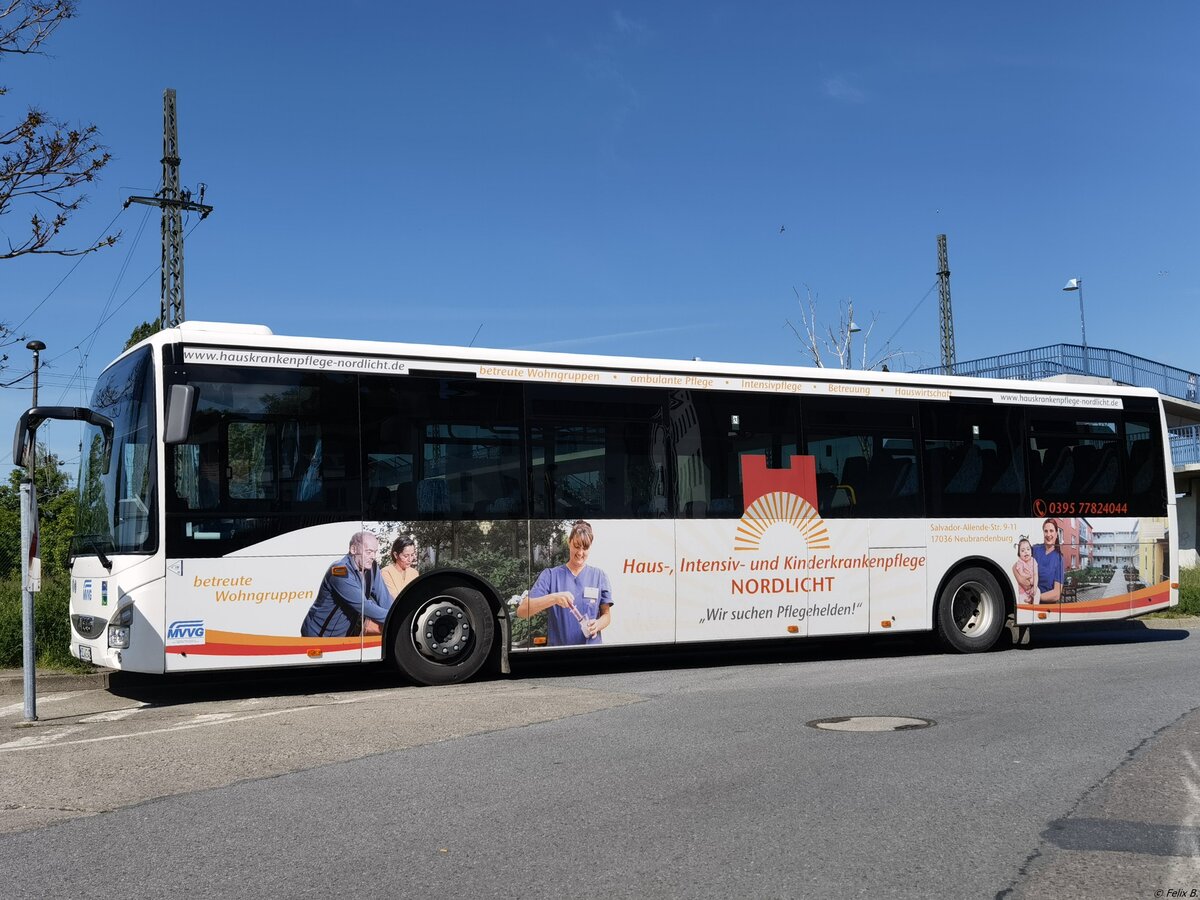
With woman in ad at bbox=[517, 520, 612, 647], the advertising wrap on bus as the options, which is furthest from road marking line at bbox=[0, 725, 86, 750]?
woman in ad at bbox=[517, 520, 612, 647]

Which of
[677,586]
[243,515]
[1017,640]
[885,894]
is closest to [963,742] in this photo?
[885,894]

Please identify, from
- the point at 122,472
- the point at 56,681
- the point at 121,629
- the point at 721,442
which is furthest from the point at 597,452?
the point at 56,681

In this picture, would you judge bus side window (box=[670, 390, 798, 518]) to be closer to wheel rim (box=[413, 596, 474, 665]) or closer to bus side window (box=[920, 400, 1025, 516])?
bus side window (box=[920, 400, 1025, 516])

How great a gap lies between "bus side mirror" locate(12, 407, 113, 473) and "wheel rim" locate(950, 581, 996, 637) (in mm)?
9871

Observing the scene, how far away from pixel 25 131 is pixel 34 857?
9.23 m

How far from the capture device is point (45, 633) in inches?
523

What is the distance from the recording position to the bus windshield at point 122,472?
35.0 ft

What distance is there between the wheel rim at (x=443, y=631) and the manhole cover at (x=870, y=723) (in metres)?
4.11

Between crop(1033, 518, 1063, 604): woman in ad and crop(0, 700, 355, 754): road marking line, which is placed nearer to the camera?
crop(0, 700, 355, 754): road marking line

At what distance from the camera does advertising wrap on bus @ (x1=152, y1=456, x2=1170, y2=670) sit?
10.9 metres

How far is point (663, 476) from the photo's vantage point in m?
13.0

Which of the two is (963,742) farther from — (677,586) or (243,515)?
(243,515)

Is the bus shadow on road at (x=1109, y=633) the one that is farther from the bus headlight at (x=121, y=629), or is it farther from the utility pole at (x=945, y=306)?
the utility pole at (x=945, y=306)

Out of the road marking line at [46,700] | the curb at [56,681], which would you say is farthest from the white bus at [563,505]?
the curb at [56,681]
